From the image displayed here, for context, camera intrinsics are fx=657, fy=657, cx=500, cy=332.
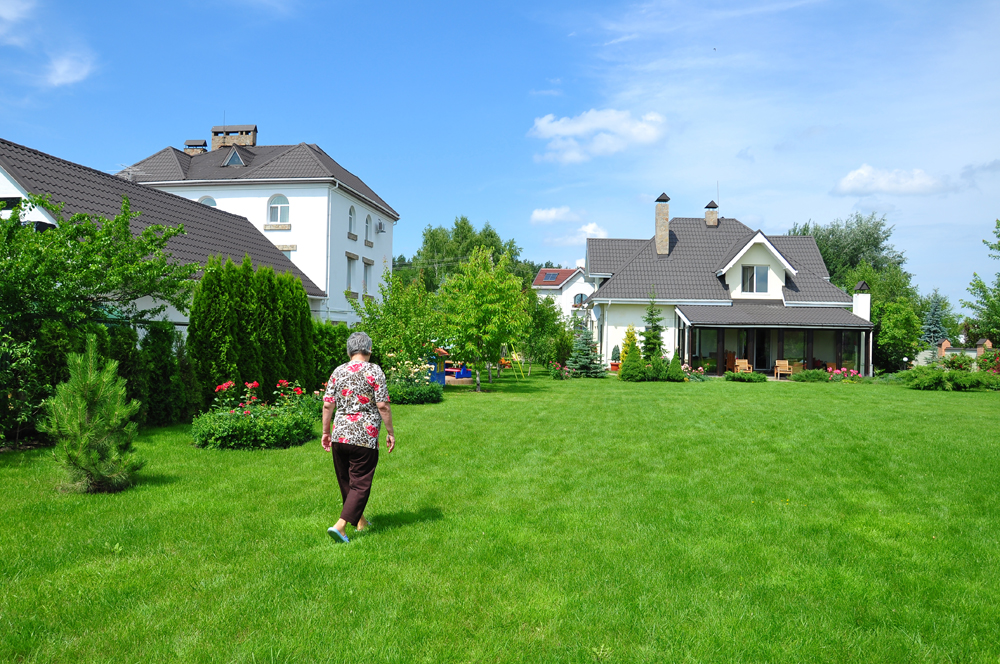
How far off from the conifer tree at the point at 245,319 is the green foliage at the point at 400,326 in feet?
20.0

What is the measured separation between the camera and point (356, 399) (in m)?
5.80

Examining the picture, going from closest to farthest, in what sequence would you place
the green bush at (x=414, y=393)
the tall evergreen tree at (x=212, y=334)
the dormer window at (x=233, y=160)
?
the tall evergreen tree at (x=212, y=334)
the green bush at (x=414, y=393)
the dormer window at (x=233, y=160)

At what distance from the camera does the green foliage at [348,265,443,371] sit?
741 inches

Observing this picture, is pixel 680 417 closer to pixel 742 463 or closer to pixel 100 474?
pixel 742 463

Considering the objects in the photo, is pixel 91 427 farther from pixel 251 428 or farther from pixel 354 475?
pixel 251 428

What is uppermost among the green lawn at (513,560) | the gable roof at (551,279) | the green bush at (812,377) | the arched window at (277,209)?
the gable roof at (551,279)

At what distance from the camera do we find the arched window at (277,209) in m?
29.4

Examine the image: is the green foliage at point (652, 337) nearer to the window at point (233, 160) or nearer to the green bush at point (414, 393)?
the green bush at point (414, 393)

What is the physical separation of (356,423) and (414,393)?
11298 mm

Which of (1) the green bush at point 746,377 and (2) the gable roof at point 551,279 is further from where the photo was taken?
(2) the gable roof at point 551,279

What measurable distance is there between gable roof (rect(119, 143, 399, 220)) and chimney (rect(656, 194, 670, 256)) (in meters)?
15.1

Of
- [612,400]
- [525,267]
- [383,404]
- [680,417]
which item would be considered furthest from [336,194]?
[525,267]

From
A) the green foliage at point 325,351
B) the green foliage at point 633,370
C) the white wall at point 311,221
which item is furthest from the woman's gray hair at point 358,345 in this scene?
the green foliage at point 633,370

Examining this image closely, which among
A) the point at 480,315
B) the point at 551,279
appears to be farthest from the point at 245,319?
the point at 551,279
